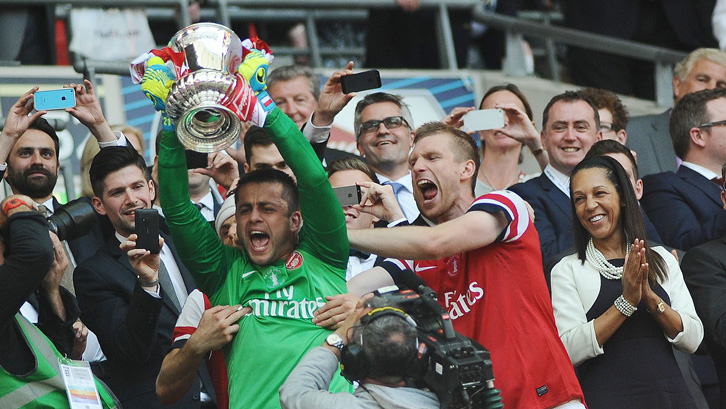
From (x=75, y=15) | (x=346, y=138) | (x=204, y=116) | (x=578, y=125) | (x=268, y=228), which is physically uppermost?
(x=75, y=15)

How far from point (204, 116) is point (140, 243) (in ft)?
2.68

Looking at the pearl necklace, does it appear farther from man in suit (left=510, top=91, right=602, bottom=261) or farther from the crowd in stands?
man in suit (left=510, top=91, right=602, bottom=261)

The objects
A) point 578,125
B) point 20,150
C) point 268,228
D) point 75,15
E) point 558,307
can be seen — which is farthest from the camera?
point 75,15

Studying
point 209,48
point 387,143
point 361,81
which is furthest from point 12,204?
point 387,143

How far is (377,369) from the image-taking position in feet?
12.2

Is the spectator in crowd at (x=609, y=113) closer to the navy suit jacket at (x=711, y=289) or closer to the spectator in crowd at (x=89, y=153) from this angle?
the navy suit jacket at (x=711, y=289)

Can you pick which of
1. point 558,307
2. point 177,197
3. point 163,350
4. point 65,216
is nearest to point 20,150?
point 65,216

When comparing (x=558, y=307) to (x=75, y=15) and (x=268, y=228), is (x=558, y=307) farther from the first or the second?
(x=75, y=15)

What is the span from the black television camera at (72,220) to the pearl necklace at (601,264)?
2.33m

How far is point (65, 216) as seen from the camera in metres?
5.43

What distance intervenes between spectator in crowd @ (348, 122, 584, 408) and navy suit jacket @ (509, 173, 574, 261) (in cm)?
132

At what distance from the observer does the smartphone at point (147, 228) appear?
4.82 meters

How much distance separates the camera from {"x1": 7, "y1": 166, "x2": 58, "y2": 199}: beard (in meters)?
6.18

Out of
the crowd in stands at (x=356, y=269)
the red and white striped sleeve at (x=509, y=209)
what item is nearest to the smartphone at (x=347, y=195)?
the crowd in stands at (x=356, y=269)
